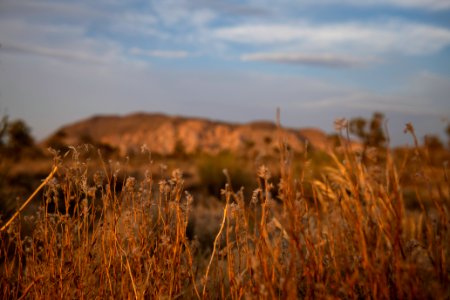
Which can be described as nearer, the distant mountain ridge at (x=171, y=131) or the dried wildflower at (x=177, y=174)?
the dried wildflower at (x=177, y=174)

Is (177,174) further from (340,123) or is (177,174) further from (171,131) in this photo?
(171,131)

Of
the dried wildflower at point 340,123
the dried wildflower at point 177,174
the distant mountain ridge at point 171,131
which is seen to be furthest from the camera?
the distant mountain ridge at point 171,131

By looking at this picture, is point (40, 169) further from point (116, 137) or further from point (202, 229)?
point (116, 137)

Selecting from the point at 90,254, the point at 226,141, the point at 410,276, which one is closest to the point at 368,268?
the point at 410,276

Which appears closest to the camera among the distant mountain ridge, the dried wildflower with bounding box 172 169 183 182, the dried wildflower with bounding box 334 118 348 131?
the dried wildflower with bounding box 334 118 348 131

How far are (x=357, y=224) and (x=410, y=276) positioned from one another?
0.32 meters

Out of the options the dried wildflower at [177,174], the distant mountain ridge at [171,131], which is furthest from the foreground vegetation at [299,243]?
the distant mountain ridge at [171,131]

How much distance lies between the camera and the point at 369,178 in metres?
2.45

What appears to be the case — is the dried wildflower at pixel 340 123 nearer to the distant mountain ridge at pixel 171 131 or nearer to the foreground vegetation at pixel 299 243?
the foreground vegetation at pixel 299 243

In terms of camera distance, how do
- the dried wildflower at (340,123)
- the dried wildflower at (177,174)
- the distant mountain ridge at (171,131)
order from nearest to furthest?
the dried wildflower at (340,123), the dried wildflower at (177,174), the distant mountain ridge at (171,131)

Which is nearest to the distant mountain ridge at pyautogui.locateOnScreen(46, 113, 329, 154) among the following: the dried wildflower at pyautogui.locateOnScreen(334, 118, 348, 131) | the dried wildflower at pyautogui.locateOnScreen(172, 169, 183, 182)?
the dried wildflower at pyautogui.locateOnScreen(172, 169, 183, 182)

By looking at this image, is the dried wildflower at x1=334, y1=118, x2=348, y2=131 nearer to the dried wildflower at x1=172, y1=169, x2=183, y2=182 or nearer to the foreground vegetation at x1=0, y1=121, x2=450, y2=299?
the foreground vegetation at x1=0, y1=121, x2=450, y2=299

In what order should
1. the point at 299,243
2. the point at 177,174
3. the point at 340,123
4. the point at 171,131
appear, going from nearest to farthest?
the point at 340,123
the point at 299,243
the point at 177,174
the point at 171,131

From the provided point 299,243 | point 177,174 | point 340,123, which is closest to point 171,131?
point 177,174
